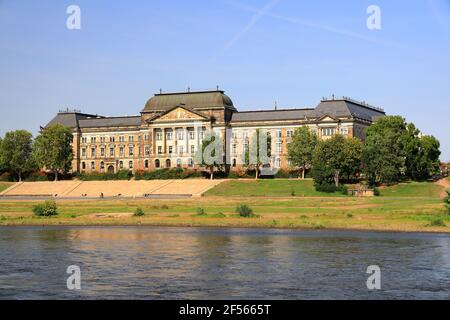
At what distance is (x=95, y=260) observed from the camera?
145 ft

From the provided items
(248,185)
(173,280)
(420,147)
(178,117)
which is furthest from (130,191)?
(173,280)

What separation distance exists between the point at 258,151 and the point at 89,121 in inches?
1971

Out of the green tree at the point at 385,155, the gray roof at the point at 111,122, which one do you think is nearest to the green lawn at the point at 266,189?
the green tree at the point at 385,155

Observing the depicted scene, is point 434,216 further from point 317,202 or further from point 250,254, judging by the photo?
point 250,254

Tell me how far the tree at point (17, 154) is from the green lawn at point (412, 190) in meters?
77.8

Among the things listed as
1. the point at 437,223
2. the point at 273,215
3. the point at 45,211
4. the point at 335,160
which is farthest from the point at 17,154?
the point at 437,223

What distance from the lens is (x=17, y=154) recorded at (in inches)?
5910

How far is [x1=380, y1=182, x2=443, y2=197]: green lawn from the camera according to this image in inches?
4149

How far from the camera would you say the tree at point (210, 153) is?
14062 centimetres

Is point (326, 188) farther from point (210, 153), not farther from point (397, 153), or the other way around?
point (210, 153)

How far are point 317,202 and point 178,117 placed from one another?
71.7m

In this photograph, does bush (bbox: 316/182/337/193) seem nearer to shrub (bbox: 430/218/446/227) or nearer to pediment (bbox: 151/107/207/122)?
shrub (bbox: 430/218/446/227)

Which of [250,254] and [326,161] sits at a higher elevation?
[326,161]

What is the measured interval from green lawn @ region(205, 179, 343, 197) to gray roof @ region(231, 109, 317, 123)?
31.1 m
